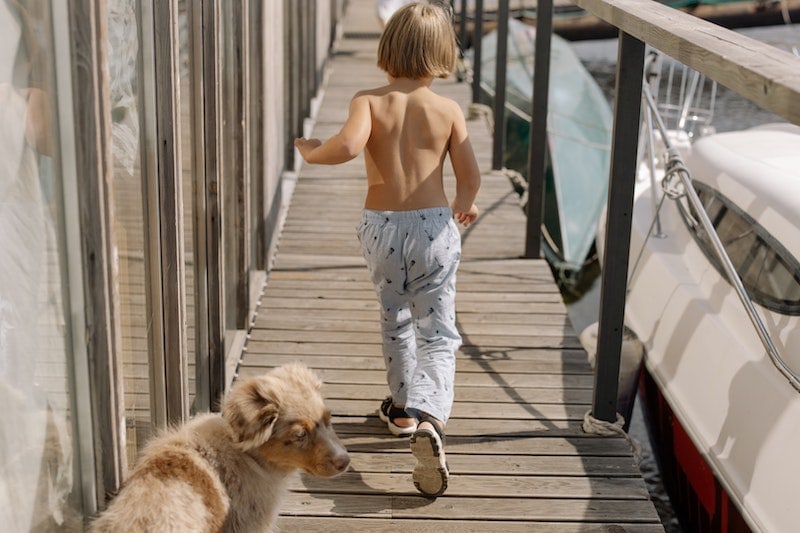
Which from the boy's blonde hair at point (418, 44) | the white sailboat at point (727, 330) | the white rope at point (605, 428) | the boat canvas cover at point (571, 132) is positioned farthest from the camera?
the boat canvas cover at point (571, 132)

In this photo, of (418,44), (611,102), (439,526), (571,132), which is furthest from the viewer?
(611,102)

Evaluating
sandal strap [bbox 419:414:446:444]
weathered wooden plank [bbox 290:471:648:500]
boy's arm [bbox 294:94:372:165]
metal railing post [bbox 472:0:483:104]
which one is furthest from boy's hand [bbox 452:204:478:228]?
metal railing post [bbox 472:0:483:104]

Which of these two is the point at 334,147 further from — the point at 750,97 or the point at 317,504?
the point at 750,97

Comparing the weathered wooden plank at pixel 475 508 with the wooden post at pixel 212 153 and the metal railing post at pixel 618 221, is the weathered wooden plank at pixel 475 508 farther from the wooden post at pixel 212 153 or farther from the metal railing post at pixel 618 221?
the wooden post at pixel 212 153

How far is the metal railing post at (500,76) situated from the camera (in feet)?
27.4

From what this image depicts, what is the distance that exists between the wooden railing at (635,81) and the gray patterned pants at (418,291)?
66 centimetres

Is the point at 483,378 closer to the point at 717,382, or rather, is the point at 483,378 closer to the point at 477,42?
the point at 717,382

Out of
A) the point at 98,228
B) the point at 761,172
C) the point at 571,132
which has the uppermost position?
the point at 98,228

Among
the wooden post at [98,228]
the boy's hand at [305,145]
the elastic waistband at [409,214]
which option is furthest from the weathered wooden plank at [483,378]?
the wooden post at [98,228]

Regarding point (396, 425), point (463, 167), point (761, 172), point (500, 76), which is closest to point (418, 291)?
point (463, 167)

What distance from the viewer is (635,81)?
410 centimetres

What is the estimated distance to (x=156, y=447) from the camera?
2908 mm

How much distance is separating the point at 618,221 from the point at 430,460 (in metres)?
1.22

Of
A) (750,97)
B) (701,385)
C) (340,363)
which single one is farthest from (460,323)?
(750,97)
